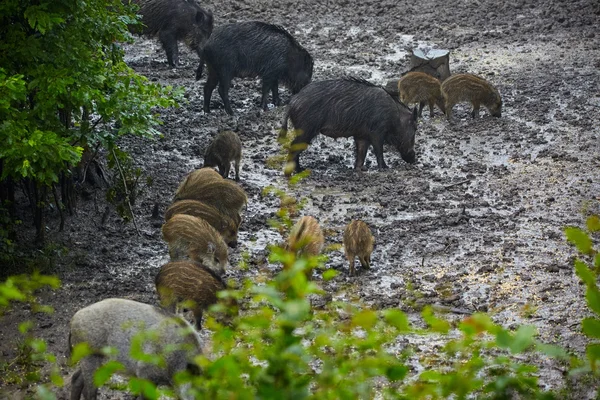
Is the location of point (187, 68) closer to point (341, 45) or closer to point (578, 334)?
point (341, 45)

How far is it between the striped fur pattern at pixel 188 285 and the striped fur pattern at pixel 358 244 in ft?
4.50

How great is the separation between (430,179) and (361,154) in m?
0.89

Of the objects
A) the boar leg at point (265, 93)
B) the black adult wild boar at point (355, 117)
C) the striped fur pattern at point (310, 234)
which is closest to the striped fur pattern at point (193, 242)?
the striped fur pattern at point (310, 234)

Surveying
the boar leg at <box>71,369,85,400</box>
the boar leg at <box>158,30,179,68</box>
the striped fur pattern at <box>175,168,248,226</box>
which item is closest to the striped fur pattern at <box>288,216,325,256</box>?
the striped fur pattern at <box>175,168,248,226</box>

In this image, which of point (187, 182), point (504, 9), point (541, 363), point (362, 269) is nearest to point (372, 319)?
point (541, 363)

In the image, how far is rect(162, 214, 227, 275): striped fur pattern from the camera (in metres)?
7.41

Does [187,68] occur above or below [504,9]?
below

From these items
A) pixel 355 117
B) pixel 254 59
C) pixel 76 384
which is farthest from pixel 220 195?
pixel 254 59

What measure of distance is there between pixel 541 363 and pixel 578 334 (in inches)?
18.9

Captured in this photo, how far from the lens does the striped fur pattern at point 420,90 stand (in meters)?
11.8

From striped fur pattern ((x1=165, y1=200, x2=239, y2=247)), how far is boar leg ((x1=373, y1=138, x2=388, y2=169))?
9.30 ft

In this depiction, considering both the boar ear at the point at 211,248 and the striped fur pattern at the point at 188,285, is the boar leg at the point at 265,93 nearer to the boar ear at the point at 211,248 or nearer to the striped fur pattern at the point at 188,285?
the boar ear at the point at 211,248

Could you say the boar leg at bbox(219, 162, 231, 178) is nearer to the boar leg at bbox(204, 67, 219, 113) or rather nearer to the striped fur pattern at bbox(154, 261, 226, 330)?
the boar leg at bbox(204, 67, 219, 113)

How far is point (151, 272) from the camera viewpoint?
25.5 feet
